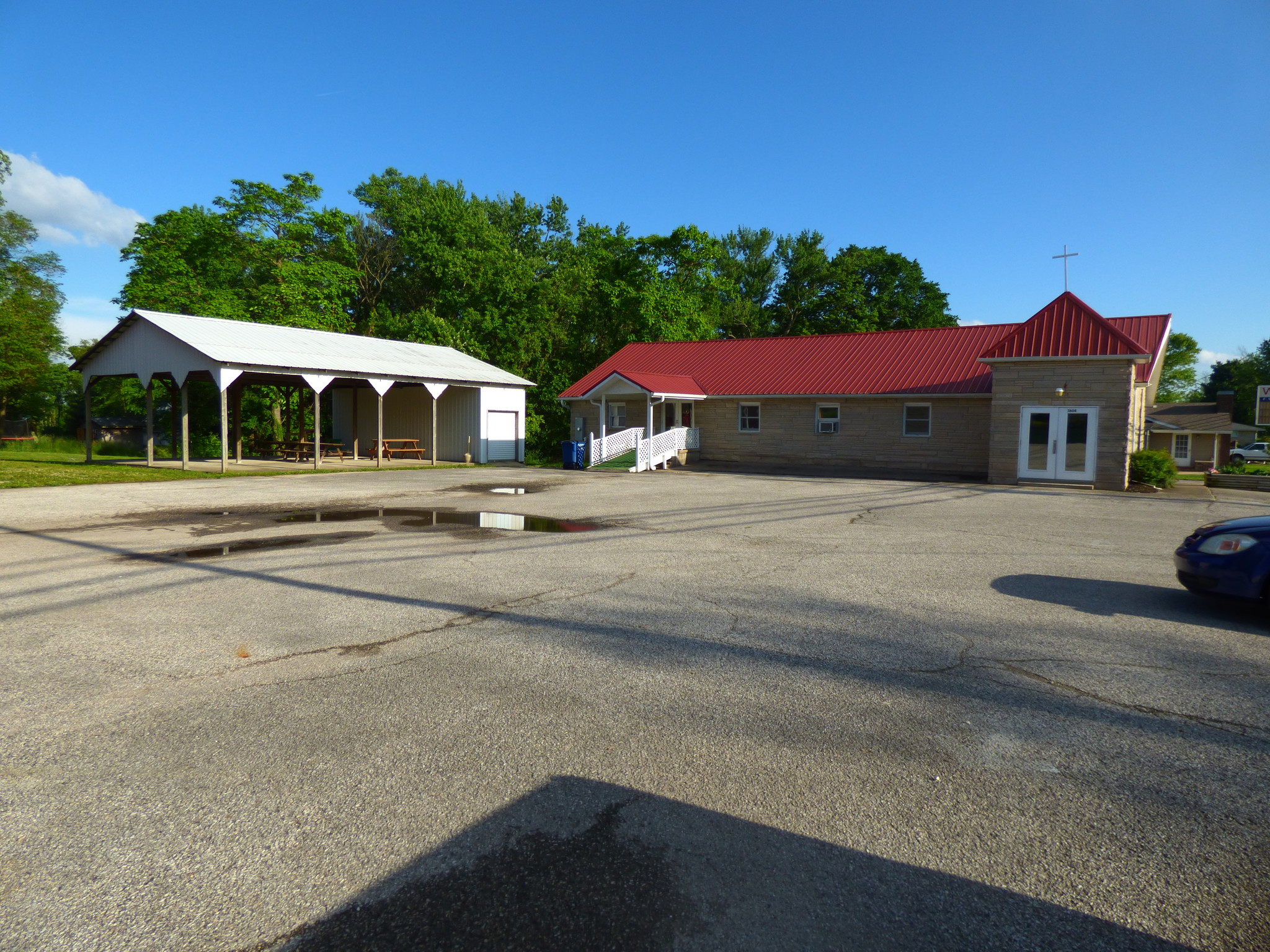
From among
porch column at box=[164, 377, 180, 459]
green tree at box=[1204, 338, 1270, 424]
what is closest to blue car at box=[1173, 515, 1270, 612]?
porch column at box=[164, 377, 180, 459]

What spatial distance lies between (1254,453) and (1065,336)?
2504 inches

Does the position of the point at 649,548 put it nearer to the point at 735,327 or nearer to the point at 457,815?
the point at 457,815

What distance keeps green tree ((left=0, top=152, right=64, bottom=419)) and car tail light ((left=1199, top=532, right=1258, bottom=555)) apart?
182ft

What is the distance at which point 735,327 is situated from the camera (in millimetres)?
58875

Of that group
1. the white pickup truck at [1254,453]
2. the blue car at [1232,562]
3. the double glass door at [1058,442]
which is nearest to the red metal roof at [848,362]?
the double glass door at [1058,442]

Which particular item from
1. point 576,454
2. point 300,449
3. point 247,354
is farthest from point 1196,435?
point 247,354

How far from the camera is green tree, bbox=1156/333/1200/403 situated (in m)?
85.1

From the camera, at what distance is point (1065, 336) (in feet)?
71.7

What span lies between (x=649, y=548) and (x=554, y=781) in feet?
21.9

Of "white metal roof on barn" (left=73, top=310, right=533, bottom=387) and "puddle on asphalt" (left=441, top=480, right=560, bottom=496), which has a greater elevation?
"white metal roof on barn" (left=73, top=310, right=533, bottom=387)

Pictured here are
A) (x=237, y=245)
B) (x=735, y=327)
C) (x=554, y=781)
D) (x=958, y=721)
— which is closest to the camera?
(x=554, y=781)

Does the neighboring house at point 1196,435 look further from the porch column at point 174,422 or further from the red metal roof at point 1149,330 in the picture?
the porch column at point 174,422

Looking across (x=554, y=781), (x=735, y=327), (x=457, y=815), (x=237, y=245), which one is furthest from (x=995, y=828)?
(x=735, y=327)

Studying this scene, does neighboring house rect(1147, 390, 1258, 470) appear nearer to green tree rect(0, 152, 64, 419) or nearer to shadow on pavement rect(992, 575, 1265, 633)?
shadow on pavement rect(992, 575, 1265, 633)
